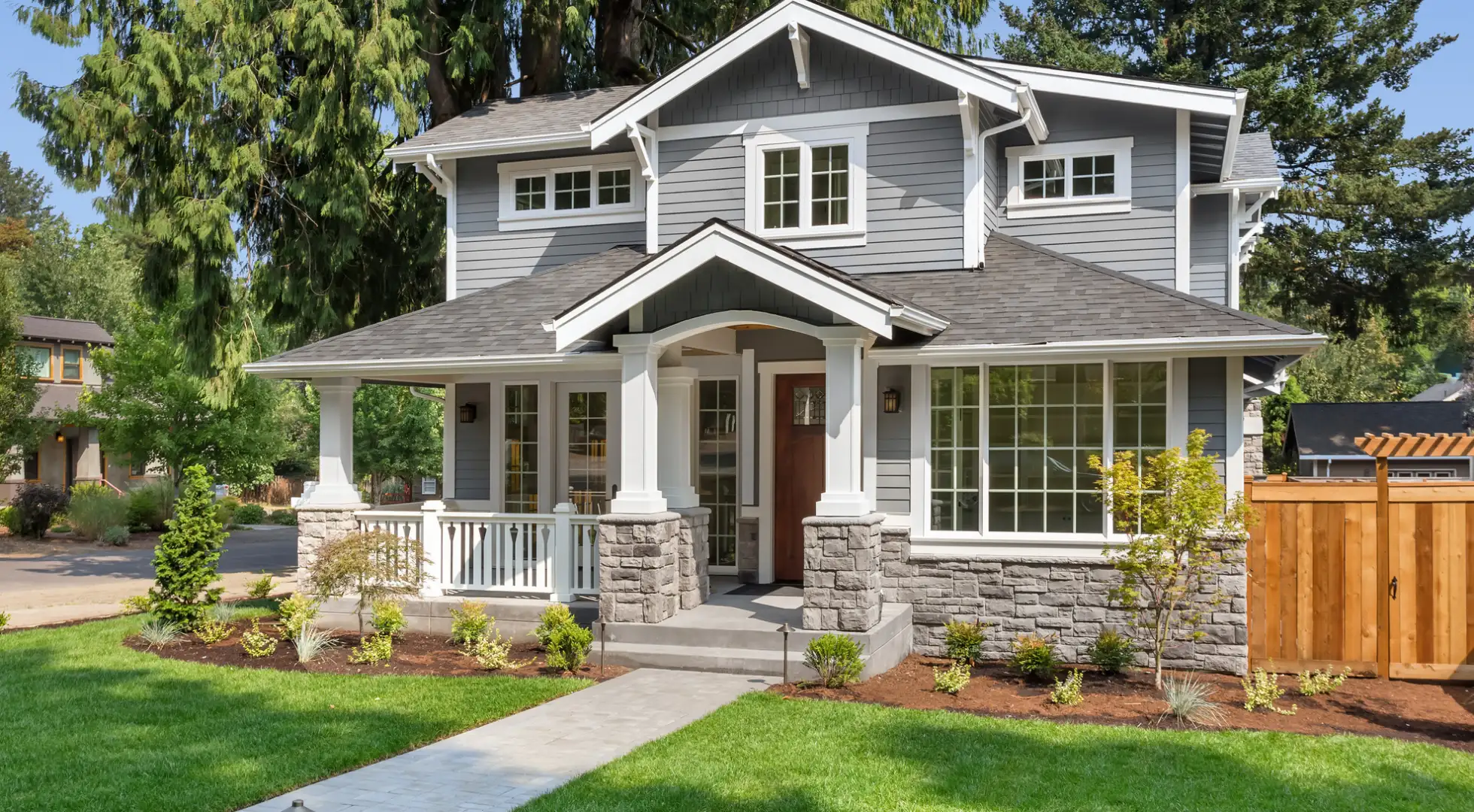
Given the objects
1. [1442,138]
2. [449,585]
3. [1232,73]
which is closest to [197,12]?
[449,585]

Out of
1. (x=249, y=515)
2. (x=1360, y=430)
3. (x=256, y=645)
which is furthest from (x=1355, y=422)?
(x=249, y=515)

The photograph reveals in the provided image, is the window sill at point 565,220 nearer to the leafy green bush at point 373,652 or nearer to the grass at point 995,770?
the leafy green bush at point 373,652

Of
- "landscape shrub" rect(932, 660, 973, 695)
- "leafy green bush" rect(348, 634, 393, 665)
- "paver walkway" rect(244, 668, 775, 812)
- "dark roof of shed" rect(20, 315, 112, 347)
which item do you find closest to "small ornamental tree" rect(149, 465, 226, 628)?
"leafy green bush" rect(348, 634, 393, 665)

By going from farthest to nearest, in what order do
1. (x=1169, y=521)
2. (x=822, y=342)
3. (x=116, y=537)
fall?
(x=116, y=537) → (x=822, y=342) → (x=1169, y=521)

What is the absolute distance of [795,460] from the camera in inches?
471

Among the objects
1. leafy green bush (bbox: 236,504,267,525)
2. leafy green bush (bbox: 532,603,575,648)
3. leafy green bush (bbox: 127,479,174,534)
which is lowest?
leafy green bush (bbox: 236,504,267,525)

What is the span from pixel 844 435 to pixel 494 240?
20.6 feet

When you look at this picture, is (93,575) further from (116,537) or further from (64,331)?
(64,331)

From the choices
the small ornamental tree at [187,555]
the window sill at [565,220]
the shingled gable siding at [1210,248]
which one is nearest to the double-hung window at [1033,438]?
the shingled gable siding at [1210,248]

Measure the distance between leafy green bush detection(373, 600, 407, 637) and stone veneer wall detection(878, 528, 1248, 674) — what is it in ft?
14.7

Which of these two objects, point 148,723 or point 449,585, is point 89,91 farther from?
point 148,723

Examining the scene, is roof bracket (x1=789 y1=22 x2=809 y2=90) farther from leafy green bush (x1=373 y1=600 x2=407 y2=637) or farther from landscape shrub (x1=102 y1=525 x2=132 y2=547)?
landscape shrub (x1=102 y1=525 x2=132 y2=547)

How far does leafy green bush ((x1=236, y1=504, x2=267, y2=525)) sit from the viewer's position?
29.5 metres

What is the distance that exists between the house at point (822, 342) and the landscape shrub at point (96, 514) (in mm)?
14896
